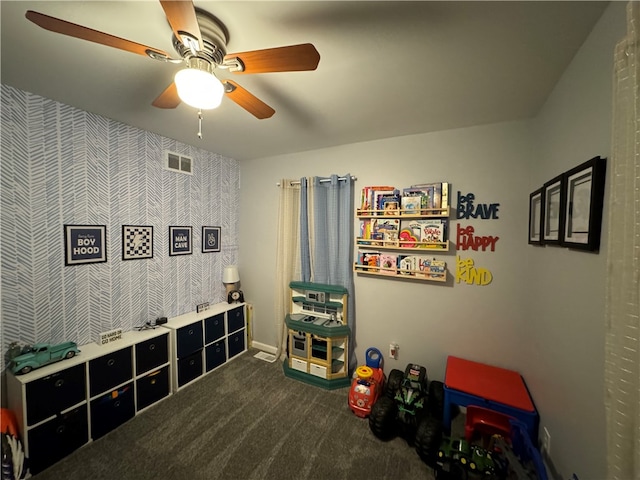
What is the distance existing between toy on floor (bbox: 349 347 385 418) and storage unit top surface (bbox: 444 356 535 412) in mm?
581

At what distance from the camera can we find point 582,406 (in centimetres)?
103

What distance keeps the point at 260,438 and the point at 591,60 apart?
2.86 meters

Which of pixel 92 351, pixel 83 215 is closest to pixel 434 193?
pixel 83 215

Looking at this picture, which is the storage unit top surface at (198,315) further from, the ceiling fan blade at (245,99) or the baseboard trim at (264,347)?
the ceiling fan blade at (245,99)

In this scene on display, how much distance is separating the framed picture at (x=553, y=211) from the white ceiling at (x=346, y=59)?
61cm

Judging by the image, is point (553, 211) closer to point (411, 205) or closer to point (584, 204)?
point (584, 204)

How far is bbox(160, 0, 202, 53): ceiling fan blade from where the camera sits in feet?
2.38

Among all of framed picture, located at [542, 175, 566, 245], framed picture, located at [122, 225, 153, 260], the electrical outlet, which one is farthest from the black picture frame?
the electrical outlet

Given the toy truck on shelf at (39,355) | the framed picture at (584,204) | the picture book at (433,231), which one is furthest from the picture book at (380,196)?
the toy truck on shelf at (39,355)

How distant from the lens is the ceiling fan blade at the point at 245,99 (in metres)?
1.17

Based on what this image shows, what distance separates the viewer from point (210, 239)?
2.87 m

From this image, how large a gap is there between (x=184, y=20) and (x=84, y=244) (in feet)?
6.36

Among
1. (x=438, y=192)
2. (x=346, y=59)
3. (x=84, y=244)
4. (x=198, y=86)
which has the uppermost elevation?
(x=346, y=59)

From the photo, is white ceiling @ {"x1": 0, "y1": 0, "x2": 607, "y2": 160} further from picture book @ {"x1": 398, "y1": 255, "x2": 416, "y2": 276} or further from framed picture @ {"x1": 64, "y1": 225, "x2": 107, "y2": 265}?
picture book @ {"x1": 398, "y1": 255, "x2": 416, "y2": 276}
